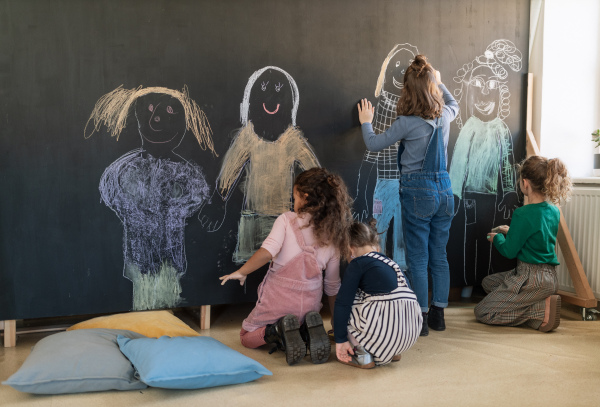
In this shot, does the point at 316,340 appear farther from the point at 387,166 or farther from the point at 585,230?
the point at 585,230

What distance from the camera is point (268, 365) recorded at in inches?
93.5

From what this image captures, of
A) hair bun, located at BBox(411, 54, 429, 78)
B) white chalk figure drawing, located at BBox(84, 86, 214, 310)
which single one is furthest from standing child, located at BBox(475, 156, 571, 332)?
white chalk figure drawing, located at BBox(84, 86, 214, 310)

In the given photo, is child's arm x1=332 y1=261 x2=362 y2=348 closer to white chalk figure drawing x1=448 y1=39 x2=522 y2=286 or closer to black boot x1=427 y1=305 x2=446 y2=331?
black boot x1=427 y1=305 x2=446 y2=331

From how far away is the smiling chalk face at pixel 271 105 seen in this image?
2916 mm

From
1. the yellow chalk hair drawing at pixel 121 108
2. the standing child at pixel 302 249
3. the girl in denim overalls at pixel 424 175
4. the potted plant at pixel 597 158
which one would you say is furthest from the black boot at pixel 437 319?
the yellow chalk hair drawing at pixel 121 108

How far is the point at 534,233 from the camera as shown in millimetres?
2951

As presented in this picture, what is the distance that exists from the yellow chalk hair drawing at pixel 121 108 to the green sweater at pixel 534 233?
1703 mm

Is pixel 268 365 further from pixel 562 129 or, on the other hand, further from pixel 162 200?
pixel 562 129

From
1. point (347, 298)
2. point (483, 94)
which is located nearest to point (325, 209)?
point (347, 298)

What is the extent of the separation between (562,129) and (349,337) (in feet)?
6.63

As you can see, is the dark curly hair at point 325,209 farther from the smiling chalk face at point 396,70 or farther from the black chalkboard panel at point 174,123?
the smiling chalk face at point 396,70

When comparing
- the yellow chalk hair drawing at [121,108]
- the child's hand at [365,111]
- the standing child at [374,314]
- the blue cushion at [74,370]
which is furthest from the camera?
the child's hand at [365,111]

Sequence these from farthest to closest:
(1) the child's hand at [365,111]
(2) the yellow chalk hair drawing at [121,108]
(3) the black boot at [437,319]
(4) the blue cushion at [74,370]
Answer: (1) the child's hand at [365,111]
(3) the black boot at [437,319]
(2) the yellow chalk hair drawing at [121,108]
(4) the blue cushion at [74,370]

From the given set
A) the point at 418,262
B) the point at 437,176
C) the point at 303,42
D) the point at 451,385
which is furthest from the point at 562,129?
the point at 451,385
